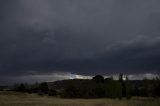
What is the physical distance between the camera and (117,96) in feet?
378

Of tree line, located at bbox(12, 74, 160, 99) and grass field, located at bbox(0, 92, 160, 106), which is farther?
tree line, located at bbox(12, 74, 160, 99)

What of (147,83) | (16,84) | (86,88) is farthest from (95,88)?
(16,84)

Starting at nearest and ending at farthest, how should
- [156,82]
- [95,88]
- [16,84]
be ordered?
[156,82], [95,88], [16,84]

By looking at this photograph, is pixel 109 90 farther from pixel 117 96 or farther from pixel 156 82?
pixel 156 82

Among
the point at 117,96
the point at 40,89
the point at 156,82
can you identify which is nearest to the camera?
the point at 117,96

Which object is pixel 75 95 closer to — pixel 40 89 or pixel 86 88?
pixel 86 88

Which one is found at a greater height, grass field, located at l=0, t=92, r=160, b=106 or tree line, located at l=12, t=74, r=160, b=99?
tree line, located at l=12, t=74, r=160, b=99

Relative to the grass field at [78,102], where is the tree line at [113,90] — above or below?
above

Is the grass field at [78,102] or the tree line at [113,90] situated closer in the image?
the grass field at [78,102]

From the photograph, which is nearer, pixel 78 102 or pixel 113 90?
pixel 78 102

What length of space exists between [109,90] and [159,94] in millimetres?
22748

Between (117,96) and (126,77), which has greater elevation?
(126,77)

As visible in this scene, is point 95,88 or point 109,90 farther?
point 95,88

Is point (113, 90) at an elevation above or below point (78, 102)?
above
